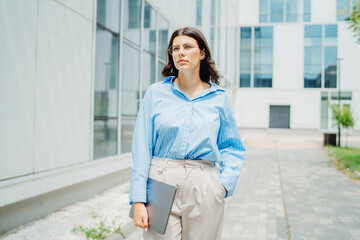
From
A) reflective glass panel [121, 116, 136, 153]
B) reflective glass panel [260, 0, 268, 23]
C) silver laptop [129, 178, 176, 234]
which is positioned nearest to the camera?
silver laptop [129, 178, 176, 234]

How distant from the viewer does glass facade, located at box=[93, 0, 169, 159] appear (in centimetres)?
584

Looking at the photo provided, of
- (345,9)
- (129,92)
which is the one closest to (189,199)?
(129,92)

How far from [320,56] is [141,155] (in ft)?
107

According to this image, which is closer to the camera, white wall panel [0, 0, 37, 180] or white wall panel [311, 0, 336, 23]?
white wall panel [0, 0, 37, 180]

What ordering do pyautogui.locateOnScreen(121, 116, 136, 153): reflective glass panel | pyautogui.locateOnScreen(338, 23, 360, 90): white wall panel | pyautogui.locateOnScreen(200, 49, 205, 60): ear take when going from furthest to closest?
pyautogui.locateOnScreen(338, 23, 360, 90): white wall panel, pyautogui.locateOnScreen(121, 116, 136, 153): reflective glass panel, pyautogui.locateOnScreen(200, 49, 205, 60): ear

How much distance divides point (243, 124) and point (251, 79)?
14.9ft

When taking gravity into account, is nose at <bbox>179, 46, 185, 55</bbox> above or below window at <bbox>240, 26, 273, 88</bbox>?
below

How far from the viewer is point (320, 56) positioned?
101 feet

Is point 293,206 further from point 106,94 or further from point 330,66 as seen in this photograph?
point 330,66

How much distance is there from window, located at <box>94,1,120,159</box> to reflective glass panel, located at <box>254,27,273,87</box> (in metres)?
27.3

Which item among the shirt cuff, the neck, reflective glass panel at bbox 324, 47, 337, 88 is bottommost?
the shirt cuff

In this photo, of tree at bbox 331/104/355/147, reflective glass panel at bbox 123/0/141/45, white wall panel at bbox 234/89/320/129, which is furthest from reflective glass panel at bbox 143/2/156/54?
white wall panel at bbox 234/89/320/129

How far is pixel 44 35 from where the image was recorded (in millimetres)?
→ 4211

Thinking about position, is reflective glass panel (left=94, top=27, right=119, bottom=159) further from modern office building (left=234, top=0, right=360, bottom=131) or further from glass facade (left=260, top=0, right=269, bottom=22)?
glass facade (left=260, top=0, right=269, bottom=22)
